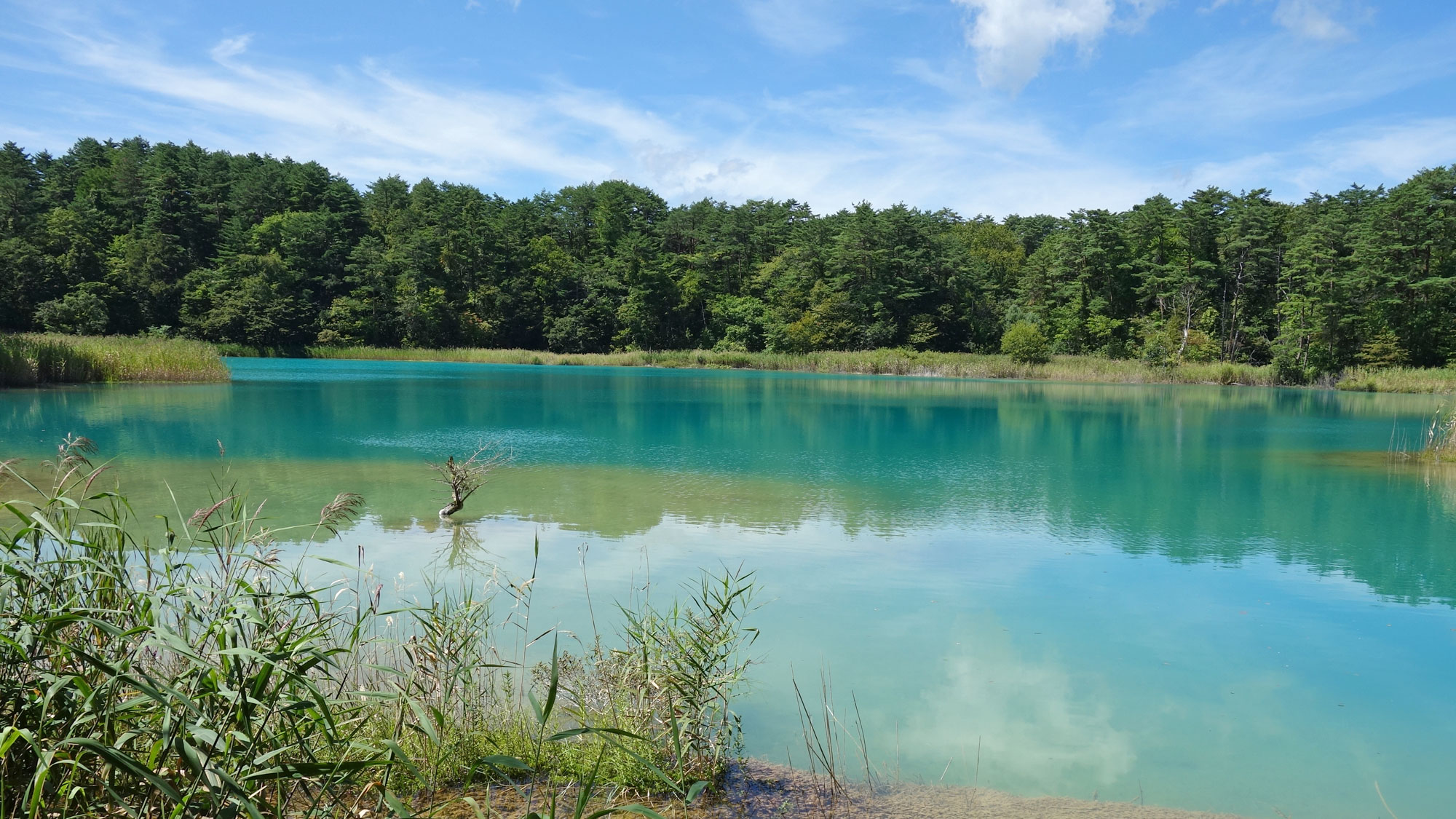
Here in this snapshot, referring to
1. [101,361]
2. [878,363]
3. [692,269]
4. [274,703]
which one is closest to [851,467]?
[274,703]

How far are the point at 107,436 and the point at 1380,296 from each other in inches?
1934

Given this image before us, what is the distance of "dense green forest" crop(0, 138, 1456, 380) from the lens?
40.3 metres

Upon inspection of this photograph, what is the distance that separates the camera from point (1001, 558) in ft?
24.9

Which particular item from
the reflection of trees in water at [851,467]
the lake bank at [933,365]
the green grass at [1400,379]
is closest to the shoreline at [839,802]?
the reflection of trees in water at [851,467]

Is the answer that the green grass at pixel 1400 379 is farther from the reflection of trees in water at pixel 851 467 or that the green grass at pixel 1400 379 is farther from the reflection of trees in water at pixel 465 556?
the reflection of trees in water at pixel 465 556

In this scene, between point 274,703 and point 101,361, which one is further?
point 101,361

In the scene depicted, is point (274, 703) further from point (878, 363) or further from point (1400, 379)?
point (1400, 379)

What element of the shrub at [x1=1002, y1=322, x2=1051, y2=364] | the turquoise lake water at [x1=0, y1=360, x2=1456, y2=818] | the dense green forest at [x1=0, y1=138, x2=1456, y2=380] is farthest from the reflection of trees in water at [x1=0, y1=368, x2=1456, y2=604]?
the dense green forest at [x1=0, y1=138, x2=1456, y2=380]

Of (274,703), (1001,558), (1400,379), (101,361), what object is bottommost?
(1001,558)

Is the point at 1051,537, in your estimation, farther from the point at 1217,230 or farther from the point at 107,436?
the point at 1217,230

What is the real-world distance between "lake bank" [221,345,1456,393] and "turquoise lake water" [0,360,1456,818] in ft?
66.0

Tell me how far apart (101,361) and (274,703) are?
27.0 metres

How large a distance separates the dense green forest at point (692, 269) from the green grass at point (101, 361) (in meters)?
24.5

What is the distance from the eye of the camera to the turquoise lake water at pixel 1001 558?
402cm
